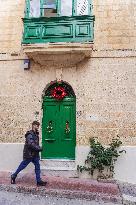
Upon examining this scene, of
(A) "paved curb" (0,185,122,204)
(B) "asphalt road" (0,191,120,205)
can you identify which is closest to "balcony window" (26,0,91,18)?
(A) "paved curb" (0,185,122,204)

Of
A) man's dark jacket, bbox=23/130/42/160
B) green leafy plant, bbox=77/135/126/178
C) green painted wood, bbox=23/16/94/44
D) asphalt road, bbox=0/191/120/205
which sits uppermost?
green painted wood, bbox=23/16/94/44

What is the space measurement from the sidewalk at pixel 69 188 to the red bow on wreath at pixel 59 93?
275 centimetres

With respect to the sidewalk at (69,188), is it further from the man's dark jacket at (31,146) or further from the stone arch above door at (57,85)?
the stone arch above door at (57,85)

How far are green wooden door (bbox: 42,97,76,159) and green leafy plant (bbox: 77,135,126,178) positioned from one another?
0.79 metres

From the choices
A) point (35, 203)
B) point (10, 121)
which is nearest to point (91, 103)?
point (10, 121)

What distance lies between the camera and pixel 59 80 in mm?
11219

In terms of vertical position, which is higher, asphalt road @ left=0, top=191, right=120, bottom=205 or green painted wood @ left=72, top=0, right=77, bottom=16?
green painted wood @ left=72, top=0, right=77, bottom=16

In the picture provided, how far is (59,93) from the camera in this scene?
11.5 metres

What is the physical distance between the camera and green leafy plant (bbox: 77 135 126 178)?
10393mm

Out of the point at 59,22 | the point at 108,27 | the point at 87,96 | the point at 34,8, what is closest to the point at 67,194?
the point at 87,96

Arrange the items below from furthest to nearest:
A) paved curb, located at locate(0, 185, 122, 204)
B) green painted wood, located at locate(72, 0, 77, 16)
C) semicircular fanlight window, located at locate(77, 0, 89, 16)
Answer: semicircular fanlight window, located at locate(77, 0, 89, 16) < green painted wood, located at locate(72, 0, 77, 16) < paved curb, located at locate(0, 185, 122, 204)

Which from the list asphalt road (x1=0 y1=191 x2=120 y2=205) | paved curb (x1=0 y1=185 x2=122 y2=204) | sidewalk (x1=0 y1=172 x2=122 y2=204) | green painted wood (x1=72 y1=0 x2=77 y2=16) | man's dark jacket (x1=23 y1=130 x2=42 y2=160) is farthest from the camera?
green painted wood (x1=72 y1=0 x2=77 y2=16)

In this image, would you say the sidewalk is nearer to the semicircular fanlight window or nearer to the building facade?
the building facade

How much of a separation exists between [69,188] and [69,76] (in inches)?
154
